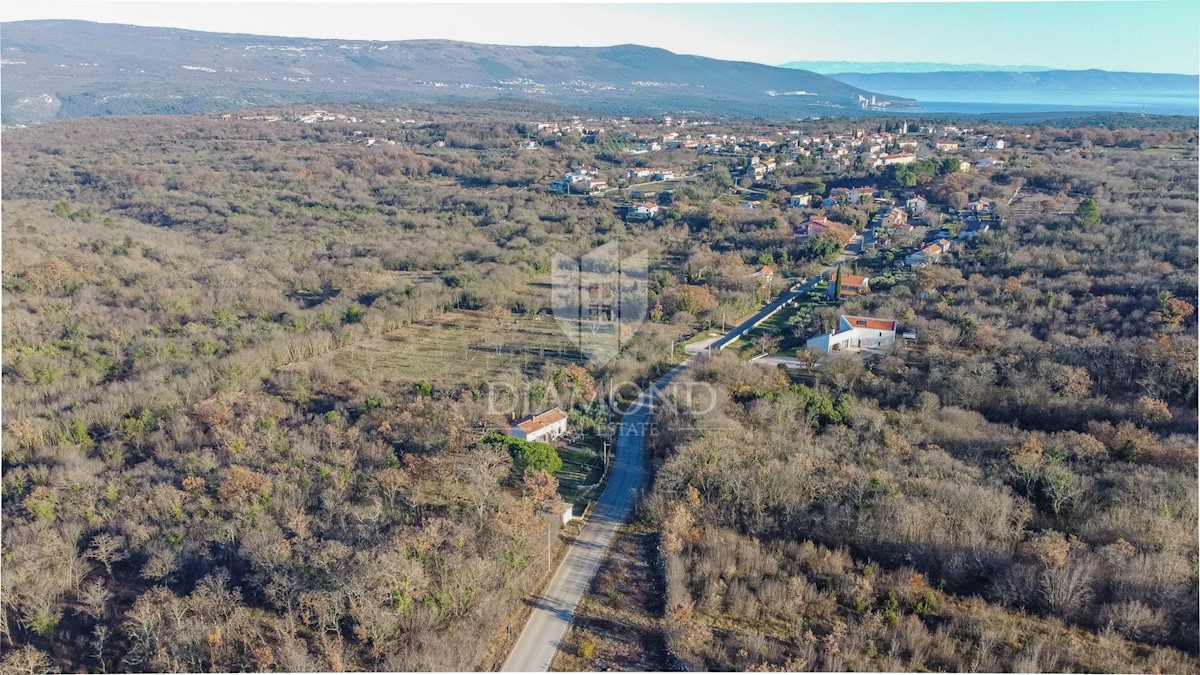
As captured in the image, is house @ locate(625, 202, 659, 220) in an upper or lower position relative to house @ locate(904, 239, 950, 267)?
upper

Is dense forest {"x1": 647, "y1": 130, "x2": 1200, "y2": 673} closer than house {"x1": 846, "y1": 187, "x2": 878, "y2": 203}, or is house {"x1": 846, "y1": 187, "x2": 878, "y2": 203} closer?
dense forest {"x1": 647, "y1": 130, "x2": 1200, "y2": 673}

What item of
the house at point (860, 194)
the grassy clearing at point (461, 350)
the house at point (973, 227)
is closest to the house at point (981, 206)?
the house at point (973, 227)

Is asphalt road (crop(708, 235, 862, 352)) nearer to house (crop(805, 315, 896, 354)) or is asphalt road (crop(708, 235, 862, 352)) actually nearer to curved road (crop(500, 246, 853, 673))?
house (crop(805, 315, 896, 354))

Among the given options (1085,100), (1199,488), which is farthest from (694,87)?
(1199,488)

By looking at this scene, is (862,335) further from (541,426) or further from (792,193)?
(792,193)

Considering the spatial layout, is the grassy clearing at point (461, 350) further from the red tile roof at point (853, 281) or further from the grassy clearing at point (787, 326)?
the red tile roof at point (853, 281)

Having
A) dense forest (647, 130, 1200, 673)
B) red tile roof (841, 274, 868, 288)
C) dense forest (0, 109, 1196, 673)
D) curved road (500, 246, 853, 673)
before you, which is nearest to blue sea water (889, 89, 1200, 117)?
dense forest (0, 109, 1196, 673)
